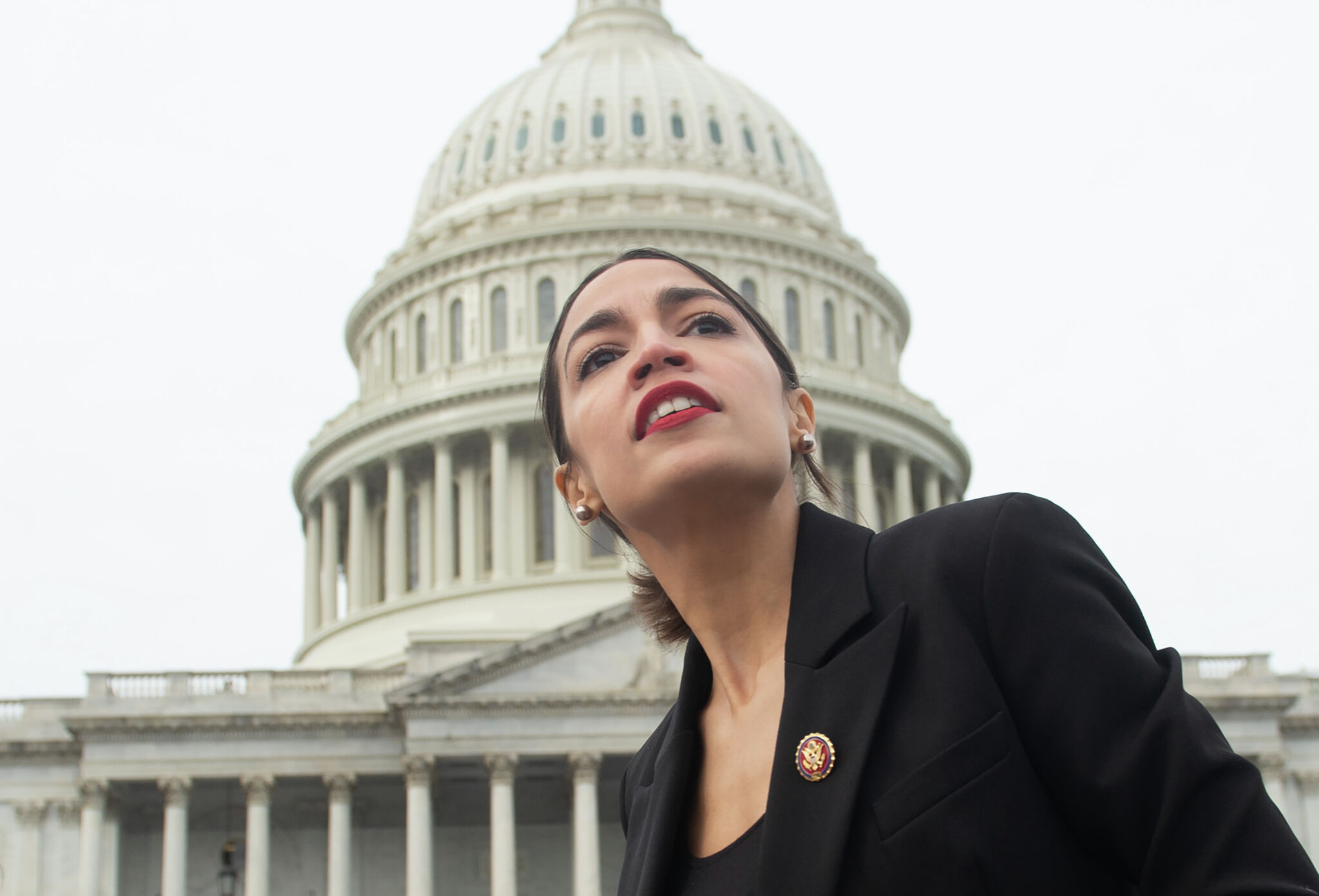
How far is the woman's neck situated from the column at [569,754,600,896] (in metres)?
44.8

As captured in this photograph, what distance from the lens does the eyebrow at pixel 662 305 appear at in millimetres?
3626

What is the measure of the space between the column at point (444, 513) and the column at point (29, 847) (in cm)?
1855

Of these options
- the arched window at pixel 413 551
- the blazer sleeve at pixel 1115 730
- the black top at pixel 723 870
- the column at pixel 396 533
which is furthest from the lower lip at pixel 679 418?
the arched window at pixel 413 551

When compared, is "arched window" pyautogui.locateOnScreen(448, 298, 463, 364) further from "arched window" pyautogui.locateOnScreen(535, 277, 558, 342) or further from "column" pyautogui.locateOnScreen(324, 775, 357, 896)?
"column" pyautogui.locateOnScreen(324, 775, 357, 896)

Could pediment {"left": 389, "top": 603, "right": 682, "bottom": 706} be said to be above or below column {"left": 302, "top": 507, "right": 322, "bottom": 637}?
below

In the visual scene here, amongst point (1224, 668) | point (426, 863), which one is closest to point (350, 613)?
point (426, 863)

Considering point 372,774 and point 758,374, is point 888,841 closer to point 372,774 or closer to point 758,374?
point 758,374

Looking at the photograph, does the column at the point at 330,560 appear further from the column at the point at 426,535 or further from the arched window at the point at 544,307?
the arched window at the point at 544,307

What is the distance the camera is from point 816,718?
9.72ft

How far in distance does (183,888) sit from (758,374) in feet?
163

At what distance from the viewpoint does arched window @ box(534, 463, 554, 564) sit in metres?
66.3

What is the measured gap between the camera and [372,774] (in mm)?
51250

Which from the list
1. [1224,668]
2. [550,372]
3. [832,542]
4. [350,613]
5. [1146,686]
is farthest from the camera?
[350,613]

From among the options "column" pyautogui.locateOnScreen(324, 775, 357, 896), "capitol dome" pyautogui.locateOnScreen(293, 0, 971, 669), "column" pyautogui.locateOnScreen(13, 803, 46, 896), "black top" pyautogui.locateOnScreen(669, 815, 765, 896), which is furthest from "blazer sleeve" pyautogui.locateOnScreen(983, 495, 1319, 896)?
"capitol dome" pyautogui.locateOnScreen(293, 0, 971, 669)
